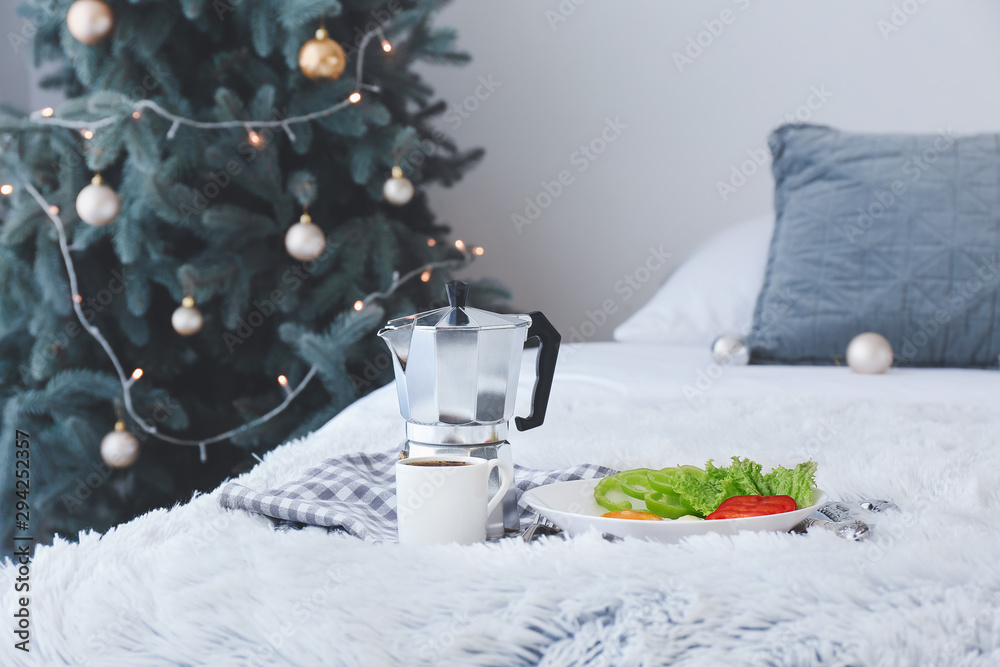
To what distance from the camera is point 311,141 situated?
176 centimetres

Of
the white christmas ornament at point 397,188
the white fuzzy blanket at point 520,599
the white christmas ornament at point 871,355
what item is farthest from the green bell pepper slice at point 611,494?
the white christmas ornament at point 397,188

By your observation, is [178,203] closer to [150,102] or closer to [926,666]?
[150,102]

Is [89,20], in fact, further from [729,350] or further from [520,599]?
[520,599]

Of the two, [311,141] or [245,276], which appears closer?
[245,276]

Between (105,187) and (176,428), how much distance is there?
0.51 m

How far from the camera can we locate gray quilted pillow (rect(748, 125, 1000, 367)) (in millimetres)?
1287

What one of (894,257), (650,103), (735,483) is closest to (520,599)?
(735,483)

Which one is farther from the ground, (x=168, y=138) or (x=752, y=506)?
(x=168, y=138)

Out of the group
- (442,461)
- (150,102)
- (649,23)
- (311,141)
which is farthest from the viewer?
(649,23)

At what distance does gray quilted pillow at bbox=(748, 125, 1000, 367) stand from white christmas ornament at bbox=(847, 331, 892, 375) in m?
0.10

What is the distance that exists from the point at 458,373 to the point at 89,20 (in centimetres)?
133

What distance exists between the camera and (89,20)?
1.50m

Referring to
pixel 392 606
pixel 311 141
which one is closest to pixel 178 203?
pixel 311 141

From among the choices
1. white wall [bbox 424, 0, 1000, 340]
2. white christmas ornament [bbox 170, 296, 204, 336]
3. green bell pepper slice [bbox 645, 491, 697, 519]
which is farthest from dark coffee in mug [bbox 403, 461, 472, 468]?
white wall [bbox 424, 0, 1000, 340]
